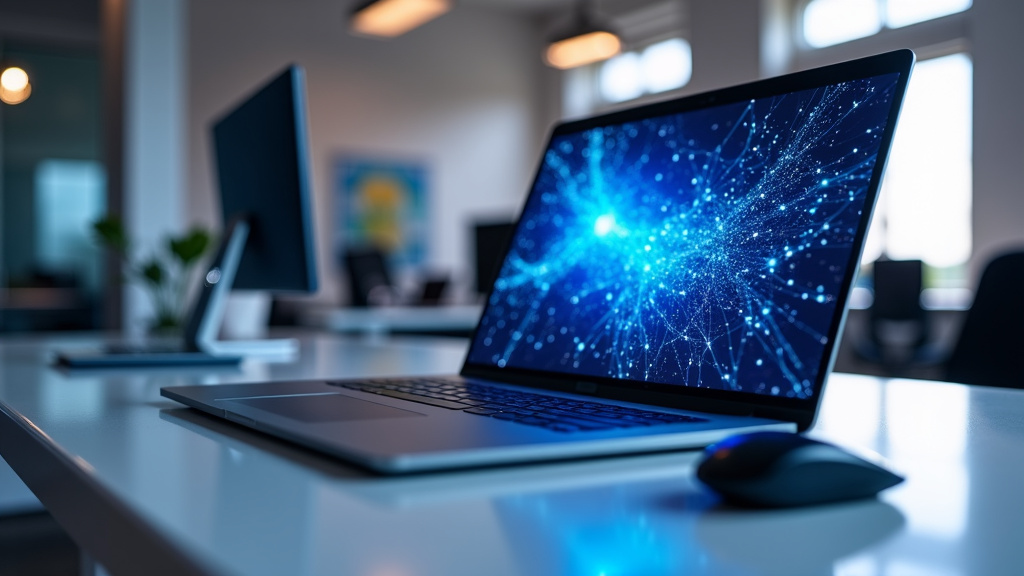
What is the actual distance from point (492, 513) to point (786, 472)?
13 centimetres

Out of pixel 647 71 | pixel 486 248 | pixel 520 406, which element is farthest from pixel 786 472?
pixel 647 71

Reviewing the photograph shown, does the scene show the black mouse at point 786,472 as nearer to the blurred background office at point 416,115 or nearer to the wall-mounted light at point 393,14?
the blurred background office at point 416,115

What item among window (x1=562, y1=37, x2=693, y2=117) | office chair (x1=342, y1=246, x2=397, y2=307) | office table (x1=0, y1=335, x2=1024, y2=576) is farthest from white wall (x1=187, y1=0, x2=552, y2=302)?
office table (x1=0, y1=335, x2=1024, y2=576)

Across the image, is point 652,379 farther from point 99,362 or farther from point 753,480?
point 99,362

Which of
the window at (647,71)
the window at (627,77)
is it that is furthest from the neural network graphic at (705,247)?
the window at (627,77)

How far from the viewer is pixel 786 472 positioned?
1.33 ft

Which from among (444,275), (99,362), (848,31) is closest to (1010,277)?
(99,362)

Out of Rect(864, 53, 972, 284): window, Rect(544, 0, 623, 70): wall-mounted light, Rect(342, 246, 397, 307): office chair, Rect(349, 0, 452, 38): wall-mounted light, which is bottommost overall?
Rect(342, 246, 397, 307): office chair

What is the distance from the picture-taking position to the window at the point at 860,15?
5918 millimetres

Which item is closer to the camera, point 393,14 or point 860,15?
point 393,14

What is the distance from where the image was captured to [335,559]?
0.33 m

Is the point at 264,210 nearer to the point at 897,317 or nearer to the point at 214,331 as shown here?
the point at 214,331

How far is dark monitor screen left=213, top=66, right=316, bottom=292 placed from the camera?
1361 mm

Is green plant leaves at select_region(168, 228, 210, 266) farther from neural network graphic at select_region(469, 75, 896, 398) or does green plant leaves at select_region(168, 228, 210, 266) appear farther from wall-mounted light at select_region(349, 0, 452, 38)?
wall-mounted light at select_region(349, 0, 452, 38)
